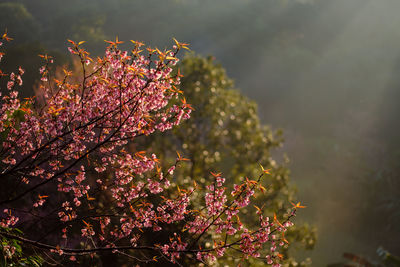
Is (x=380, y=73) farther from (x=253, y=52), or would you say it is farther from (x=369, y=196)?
(x=369, y=196)

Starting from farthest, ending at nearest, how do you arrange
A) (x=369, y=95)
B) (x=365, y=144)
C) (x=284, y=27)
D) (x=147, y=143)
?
(x=284, y=27)
(x=369, y=95)
(x=365, y=144)
(x=147, y=143)

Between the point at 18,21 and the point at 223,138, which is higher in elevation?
the point at 18,21

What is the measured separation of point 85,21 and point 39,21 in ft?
14.5

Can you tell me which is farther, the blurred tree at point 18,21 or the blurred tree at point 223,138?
the blurred tree at point 18,21

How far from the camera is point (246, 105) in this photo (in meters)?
11.1

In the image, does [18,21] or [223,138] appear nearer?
[223,138]

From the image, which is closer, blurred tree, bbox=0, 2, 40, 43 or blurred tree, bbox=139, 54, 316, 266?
blurred tree, bbox=139, 54, 316, 266

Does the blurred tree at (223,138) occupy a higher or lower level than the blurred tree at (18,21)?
lower

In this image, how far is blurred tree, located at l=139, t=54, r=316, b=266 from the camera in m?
9.91

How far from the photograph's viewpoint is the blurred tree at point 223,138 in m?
9.91

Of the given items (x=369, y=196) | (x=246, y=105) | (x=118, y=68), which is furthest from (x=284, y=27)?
(x=118, y=68)

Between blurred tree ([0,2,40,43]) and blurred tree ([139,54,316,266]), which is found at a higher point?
blurred tree ([0,2,40,43])

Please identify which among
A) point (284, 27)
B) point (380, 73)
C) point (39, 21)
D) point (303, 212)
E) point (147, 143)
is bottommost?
point (147, 143)

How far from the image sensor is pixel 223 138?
10695mm
